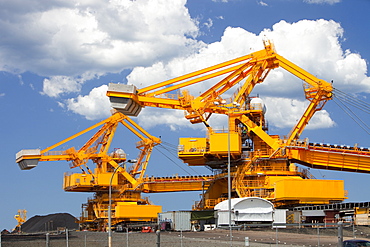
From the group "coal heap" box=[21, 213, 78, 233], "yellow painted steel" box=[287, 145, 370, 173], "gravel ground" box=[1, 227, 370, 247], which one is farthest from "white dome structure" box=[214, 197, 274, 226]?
"coal heap" box=[21, 213, 78, 233]

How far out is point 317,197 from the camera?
67.8 m

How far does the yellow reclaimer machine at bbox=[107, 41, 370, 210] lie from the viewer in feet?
223

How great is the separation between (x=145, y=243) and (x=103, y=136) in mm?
52416

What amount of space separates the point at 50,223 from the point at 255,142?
236 feet

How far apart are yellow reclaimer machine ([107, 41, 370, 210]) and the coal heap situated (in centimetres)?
6595

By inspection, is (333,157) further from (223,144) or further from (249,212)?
(249,212)

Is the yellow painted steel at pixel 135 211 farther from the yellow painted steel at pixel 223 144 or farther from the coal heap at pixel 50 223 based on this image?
the coal heap at pixel 50 223

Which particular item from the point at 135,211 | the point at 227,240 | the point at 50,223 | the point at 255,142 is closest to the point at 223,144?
the point at 255,142

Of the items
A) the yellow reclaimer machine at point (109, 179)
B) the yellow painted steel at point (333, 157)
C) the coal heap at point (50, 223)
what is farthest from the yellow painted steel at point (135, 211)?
the coal heap at point (50, 223)

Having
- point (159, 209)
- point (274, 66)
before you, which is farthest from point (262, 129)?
point (159, 209)

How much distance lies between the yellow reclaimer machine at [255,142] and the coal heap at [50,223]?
2596 inches

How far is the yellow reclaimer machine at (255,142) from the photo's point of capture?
67875mm

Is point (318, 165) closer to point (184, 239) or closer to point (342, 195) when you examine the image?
point (342, 195)

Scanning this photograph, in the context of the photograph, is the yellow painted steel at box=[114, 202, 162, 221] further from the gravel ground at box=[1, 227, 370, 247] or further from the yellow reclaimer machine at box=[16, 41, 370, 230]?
the gravel ground at box=[1, 227, 370, 247]
